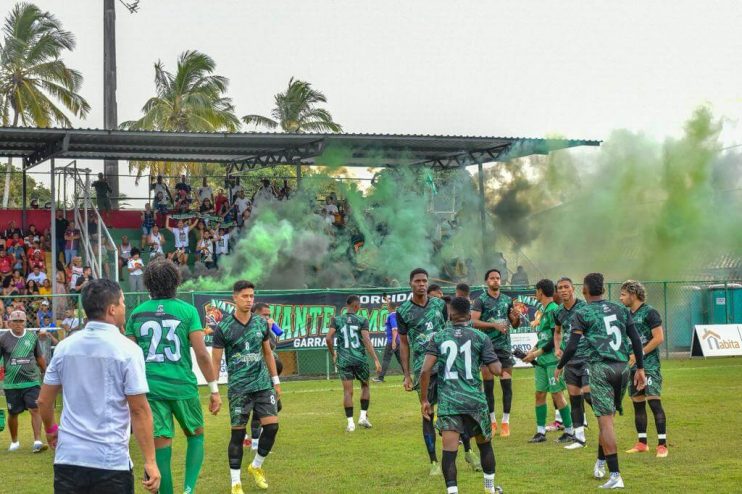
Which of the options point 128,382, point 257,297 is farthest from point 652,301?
point 128,382

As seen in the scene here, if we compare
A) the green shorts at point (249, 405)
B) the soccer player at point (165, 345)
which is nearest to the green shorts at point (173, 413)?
the soccer player at point (165, 345)

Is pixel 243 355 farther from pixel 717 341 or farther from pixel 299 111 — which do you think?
pixel 299 111

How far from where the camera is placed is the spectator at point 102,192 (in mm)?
31438

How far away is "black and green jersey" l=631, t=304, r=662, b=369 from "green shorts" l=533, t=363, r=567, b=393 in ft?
5.37

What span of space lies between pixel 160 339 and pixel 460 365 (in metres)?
2.68

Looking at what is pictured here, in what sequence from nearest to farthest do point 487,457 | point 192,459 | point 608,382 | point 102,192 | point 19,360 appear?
1. point 192,459
2. point 487,457
3. point 608,382
4. point 19,360
5. point 102,192

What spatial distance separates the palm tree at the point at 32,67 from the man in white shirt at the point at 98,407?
42714 mm

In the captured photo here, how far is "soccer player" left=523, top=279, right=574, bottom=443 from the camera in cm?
1320

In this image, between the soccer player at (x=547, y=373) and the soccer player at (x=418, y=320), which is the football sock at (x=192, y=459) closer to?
the soccer player at (x=418, y=320)

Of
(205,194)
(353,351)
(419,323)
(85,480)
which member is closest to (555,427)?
(353,351)

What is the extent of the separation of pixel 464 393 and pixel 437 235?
25620 millimetres

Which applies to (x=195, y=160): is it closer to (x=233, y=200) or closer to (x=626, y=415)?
(x=233, y=200)

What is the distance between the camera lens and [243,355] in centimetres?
1009

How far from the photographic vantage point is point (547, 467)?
440 inches
